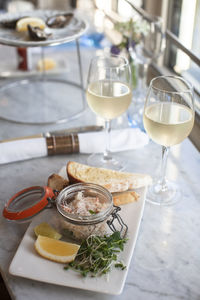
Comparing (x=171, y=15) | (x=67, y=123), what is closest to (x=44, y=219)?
(x=67, y=123)

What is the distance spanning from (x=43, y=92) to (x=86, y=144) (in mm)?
507

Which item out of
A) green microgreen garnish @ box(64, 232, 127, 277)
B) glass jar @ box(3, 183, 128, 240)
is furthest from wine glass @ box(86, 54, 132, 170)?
green microgreen garnish @ box(64, 232, 127, 277)

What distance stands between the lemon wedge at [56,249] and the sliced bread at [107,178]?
196mm

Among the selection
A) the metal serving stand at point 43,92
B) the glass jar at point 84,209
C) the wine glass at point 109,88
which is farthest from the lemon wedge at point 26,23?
the glass jar at point 84,209

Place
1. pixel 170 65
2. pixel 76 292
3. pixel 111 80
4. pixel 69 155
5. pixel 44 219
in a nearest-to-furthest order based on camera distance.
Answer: pixel 76 292 → pixel 44 219 → pixel 111 80 → pixel 69 155 → pixel 170 65

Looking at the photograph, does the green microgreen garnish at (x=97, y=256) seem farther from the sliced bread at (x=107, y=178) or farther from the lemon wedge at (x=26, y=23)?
the lemon wedge at (x=26, y=23)

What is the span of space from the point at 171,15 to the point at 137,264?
1.15 metres

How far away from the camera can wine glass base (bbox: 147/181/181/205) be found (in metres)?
0.92

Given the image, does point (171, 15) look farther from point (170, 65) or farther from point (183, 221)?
point (183, 221)

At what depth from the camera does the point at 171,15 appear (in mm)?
1570

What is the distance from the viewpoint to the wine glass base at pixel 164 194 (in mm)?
919

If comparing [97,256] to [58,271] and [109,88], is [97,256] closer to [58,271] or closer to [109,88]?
[58,271]

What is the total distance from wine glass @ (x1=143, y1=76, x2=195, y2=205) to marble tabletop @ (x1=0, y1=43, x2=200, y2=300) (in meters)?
0.17

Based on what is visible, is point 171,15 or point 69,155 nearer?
point 69,155
